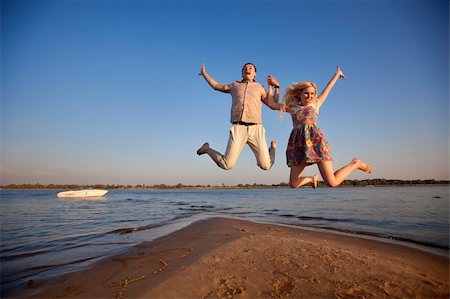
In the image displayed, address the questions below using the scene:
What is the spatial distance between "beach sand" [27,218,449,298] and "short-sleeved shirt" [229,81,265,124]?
2.83 m

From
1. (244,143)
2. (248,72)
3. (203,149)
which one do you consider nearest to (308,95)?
(248,72)

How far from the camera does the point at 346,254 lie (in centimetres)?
522

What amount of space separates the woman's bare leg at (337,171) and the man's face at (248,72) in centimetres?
244

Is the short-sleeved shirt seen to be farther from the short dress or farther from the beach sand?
the beach sand

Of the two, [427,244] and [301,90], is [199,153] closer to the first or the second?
[301,90]

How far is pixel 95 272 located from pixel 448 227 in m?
11.6

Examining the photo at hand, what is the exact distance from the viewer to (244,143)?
17.3ft

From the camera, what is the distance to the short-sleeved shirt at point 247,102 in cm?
521

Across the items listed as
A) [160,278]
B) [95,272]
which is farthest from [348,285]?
[95,272]

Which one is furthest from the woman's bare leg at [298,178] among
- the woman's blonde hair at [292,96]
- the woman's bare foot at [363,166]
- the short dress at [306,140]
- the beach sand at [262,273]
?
the beach sand at [262,273]

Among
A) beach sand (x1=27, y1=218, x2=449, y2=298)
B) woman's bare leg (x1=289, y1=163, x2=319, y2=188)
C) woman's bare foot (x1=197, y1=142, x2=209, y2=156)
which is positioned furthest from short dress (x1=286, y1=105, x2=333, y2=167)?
beach sand (x1=27, y1=218, x2=449, y2=298)

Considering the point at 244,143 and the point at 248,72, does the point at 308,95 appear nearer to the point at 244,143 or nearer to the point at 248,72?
the point at 248,72

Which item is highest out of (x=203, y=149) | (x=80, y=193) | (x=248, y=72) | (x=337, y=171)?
(x=248, y=72)

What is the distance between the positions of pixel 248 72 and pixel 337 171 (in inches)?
111
